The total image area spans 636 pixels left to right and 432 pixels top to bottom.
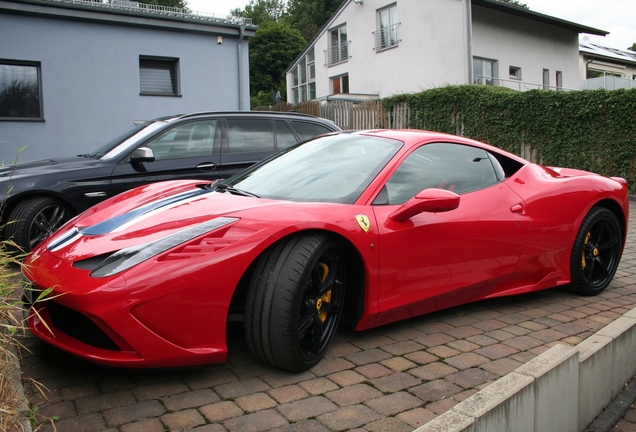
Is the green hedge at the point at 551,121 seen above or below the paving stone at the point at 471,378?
above

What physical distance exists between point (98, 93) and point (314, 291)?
40.2 feet

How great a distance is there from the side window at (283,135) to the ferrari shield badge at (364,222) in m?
3.79

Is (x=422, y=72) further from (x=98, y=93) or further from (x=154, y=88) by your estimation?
(x=98, y=93)

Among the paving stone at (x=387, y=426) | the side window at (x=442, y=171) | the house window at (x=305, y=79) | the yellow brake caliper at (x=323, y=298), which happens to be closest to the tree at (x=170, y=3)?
the house window at (x=305, y=79)

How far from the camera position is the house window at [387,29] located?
24234 mm

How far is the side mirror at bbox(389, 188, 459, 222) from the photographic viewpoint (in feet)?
10.8

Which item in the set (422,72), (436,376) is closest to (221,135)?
(436,376)

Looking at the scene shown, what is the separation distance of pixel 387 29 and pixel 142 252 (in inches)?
Answer: 936

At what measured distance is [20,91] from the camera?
12.9 m

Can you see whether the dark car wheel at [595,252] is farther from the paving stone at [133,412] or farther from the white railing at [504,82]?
the white railing at [504,82]

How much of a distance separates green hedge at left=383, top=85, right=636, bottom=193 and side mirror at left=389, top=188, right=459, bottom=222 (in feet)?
31.4

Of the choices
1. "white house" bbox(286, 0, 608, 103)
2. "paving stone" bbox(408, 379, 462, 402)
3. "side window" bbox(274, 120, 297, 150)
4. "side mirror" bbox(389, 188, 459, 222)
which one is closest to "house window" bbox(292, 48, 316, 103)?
"white house" bbox(286, 0, 608, 103)

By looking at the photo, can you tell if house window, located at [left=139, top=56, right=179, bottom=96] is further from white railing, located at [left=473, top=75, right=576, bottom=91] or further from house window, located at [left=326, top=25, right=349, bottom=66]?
house window, located at [left=326, top=25, right=349, bottom=66]

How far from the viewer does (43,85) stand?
42.6 ft
